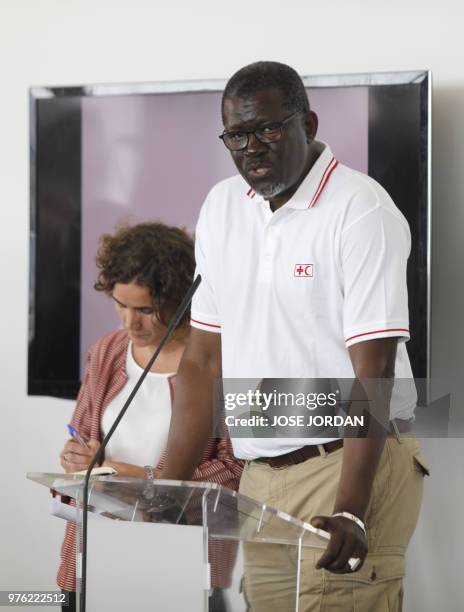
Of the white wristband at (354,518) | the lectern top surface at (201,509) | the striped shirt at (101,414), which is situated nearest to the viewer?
the lectern top surface at (201,509)

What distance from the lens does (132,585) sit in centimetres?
111

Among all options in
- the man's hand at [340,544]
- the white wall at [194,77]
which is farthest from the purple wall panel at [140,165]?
the man's hand at [340,544]

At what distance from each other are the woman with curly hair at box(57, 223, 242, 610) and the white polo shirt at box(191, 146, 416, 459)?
385 millimetres

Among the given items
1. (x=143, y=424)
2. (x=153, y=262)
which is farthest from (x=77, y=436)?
(x=153, y=262)

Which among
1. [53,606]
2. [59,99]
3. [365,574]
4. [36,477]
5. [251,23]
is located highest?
[251,23]

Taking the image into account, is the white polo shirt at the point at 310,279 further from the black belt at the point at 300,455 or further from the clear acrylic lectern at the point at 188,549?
the clear acrylic lectern at the point at 188,549

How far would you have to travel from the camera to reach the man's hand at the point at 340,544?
45.4 inches

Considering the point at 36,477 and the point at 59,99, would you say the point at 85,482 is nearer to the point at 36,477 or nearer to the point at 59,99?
the point at 36,477

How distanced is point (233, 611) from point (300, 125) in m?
0.87

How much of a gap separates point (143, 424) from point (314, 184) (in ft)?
2.47

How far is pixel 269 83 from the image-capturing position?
5.09ft

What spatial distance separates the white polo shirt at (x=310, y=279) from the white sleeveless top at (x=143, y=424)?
1.27 feet

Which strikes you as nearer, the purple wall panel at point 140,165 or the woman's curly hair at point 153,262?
the woman's curly hair at point 153,262

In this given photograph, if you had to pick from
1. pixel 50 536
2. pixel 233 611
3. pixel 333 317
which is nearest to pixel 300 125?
pixel 333 317
